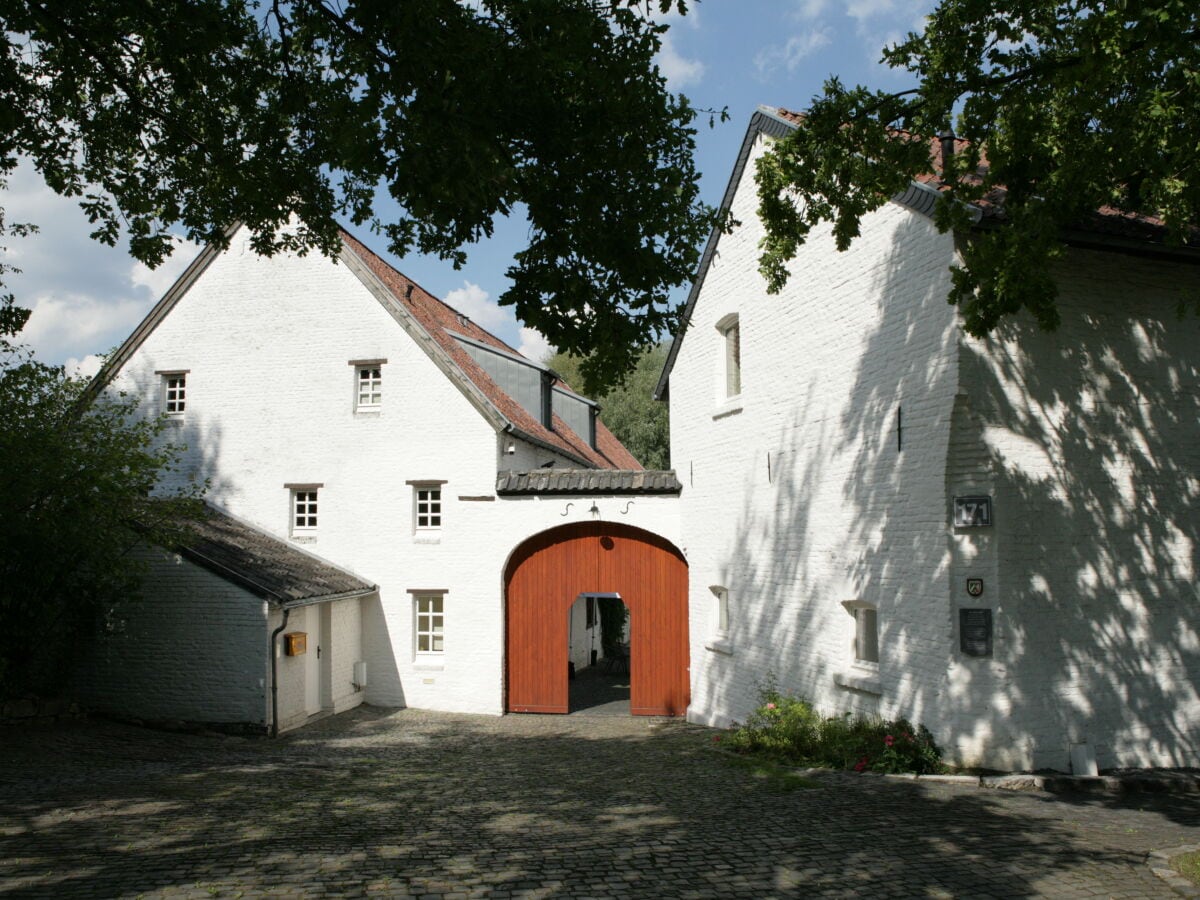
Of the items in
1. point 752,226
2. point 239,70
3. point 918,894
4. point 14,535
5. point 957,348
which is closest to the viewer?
point 918,894

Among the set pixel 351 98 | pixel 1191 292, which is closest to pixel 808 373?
pixel 1191 292

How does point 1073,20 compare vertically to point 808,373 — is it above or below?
above

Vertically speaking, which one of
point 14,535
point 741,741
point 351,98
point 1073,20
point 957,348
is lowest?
point 741,741

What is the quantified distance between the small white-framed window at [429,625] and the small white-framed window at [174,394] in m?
6.21

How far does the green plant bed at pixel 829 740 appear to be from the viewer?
10578mm

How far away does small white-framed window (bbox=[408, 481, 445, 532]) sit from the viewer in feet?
60.5

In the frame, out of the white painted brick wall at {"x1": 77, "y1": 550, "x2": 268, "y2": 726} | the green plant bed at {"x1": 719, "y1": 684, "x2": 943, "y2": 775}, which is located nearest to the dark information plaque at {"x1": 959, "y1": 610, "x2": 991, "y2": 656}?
the green plant bed at {"x1": 719, "y1": 684, "x2": 943, "y2": 775}

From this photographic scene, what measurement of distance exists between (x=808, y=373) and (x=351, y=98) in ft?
24.2

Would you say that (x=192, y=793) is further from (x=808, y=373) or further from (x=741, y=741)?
(x=808, y=373)

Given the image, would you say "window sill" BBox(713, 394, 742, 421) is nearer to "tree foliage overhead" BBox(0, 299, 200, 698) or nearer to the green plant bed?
the green plant bed

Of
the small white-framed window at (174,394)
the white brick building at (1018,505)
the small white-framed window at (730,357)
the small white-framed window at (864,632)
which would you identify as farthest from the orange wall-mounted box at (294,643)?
the small white-framed window at (864,632)

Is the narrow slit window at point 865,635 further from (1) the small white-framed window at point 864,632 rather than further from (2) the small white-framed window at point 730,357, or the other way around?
(2) the small white-framed window at point 730,357

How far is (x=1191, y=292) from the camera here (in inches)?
432

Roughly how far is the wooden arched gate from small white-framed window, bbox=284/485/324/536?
408 centimetres
